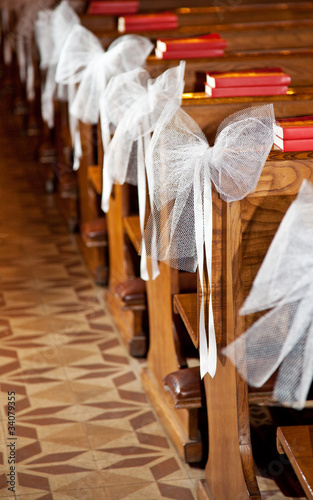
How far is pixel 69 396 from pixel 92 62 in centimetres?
163

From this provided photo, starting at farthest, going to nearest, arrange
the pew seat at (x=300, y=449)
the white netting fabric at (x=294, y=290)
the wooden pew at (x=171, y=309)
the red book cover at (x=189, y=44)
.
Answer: the red book cover at (x=189, y=44), the wooden pew at (x=171, y=309), the pew seat at (x=300, y=449), the white netting fabric at (x=294, y=290)

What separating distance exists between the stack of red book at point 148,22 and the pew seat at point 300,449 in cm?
300

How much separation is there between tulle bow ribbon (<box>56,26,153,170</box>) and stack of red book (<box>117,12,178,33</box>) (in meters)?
0.58

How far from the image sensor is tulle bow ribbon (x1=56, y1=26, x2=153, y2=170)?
387cm

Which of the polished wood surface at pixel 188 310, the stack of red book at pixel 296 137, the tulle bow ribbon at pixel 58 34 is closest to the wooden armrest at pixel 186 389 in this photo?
the polished wood surface at pixel 188 310

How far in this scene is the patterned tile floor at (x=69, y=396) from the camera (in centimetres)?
300

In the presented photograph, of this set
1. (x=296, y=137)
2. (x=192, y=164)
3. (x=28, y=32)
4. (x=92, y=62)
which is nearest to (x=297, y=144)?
(x=296, y=137)

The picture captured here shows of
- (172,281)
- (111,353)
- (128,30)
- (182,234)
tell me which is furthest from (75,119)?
(182,234)

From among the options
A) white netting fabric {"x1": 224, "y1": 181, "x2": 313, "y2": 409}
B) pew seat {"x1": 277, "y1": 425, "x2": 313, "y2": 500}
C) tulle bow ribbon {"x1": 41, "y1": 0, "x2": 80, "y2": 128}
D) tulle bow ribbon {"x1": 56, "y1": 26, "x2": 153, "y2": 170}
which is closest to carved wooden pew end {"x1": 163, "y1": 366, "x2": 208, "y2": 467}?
pew seat {"x1": 277, "y1": 425, "x2": 313, "y2": 500}

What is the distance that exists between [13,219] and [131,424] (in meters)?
2.98

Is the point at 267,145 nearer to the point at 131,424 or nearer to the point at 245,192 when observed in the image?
the point at 245,192

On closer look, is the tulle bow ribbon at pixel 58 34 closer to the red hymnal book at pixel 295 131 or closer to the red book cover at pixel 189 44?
the red book cover at pixel 189 44

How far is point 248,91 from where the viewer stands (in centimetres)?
336

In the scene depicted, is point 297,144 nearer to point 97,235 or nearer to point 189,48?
point 189,48
